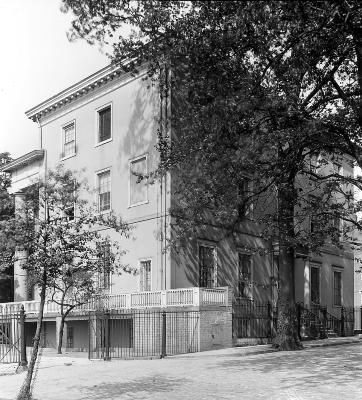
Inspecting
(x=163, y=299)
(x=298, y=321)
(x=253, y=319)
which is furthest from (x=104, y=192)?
(x=298, y=321)

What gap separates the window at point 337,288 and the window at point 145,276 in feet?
52.5

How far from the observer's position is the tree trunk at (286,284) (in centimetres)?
2169

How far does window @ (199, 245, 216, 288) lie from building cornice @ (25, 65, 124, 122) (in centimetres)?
934

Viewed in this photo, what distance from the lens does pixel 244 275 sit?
96.8ft

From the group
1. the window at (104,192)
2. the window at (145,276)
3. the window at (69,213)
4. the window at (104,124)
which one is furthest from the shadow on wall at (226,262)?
the window at (69,213)

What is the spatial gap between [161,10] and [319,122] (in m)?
4.48

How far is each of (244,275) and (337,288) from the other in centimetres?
1145

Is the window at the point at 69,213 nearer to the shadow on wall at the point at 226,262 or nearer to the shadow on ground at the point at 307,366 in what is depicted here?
the shadow on ground at the point at 307,366

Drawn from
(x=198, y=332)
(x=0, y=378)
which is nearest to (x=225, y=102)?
(x=0, y=378)

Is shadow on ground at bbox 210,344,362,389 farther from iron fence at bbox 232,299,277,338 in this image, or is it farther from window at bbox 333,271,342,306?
window at bbox 333,271,342,306

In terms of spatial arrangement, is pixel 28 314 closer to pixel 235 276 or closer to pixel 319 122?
pixel 235 276

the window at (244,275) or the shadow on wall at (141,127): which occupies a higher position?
the shadow on wall at (141,127)

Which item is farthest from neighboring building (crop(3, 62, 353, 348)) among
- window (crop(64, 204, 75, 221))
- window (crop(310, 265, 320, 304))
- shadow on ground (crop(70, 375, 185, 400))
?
window (crop(64, 204, 75, 221))

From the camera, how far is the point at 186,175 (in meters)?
19.3
